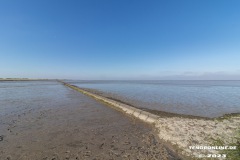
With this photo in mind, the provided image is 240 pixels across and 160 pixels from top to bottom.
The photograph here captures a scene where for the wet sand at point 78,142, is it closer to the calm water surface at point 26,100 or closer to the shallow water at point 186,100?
the calm water surface at point 26,100

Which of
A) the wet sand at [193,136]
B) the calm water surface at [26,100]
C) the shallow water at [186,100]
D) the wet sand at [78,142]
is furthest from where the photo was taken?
the shallow water at [186,100]

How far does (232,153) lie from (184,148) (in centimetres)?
167

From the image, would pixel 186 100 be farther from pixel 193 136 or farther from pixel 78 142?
pixel 78 142

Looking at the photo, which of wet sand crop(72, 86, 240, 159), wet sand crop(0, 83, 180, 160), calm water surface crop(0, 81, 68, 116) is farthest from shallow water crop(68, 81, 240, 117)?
calm water surface crop(0, 81, 68, 116)

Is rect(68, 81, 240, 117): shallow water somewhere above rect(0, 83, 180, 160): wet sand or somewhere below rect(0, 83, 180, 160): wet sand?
below

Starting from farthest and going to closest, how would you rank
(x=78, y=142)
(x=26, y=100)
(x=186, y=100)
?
1. (x=186, y=100)
2. (x=26, y=100)
3. (x=78, y=142)

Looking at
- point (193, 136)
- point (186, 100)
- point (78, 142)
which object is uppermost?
point (193, 136)

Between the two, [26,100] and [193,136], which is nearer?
[193,136]

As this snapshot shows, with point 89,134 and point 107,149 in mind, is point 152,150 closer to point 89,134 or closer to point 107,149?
point 107,149

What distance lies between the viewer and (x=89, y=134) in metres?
6.97

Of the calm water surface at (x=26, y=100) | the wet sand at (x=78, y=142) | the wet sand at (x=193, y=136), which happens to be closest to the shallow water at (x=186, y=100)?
the wet sand at (x=193, y=136)

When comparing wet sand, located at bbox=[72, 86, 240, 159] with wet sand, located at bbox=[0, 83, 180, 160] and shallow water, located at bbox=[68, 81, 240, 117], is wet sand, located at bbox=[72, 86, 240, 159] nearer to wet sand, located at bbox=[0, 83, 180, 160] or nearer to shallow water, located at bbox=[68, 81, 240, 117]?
wet sand, located at bbox=[0, 83, 180, 160]

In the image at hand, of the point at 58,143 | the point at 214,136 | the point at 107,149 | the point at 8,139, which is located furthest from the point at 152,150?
the point at 8,139

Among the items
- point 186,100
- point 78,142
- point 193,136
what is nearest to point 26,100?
point 78,142
